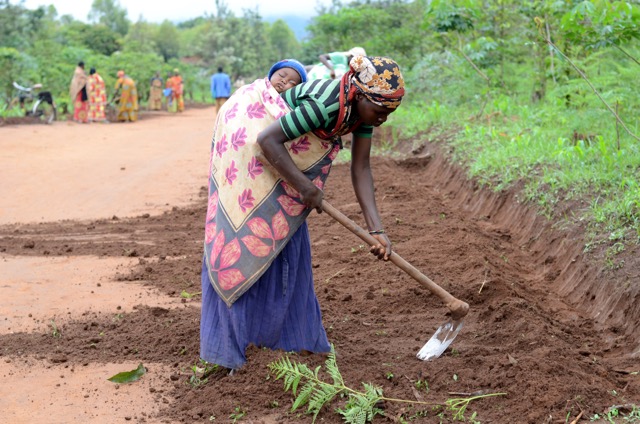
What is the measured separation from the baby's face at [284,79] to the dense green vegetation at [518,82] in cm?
242

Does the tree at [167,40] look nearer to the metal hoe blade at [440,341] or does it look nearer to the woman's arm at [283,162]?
the metal hoe blade at [440,341]

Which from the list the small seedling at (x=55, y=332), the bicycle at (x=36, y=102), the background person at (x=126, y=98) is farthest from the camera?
the background person at (x=126, y=98)

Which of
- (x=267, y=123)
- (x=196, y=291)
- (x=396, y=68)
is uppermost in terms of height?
(x=396, y=68)

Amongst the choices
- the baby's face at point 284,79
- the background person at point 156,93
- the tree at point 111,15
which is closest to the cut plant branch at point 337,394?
the baby's face at point 284,79

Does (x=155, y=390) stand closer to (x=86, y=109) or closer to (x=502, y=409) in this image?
(x=502, y=409)

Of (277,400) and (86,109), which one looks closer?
(277,400)

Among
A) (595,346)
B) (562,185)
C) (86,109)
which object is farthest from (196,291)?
(86,109)

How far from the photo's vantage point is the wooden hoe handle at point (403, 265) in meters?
3.67

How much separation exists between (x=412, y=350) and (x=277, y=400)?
99 centimetres

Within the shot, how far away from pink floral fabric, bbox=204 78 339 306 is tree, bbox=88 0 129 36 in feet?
160

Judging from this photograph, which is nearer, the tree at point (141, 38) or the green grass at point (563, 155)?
the green grass at point (563, 155)

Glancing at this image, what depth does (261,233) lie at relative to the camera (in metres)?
3.65

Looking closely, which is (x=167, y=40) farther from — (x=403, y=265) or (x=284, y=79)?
(x=403, y=265)

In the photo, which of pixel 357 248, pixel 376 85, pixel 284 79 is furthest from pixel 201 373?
pixel 357 248
